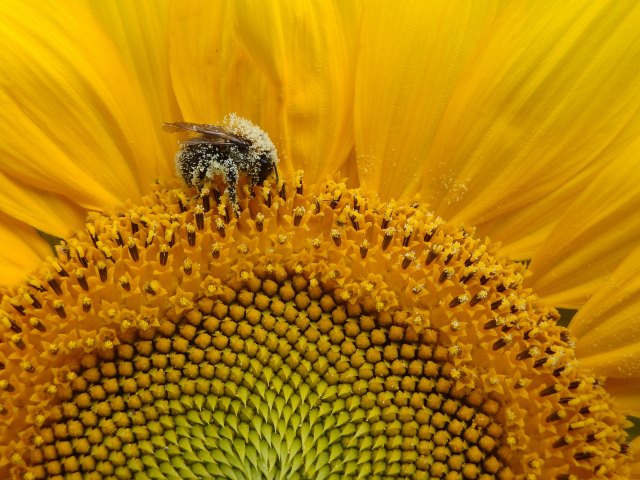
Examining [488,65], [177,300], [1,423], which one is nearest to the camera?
[1,423]

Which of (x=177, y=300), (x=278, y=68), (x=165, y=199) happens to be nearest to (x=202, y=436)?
(x=177, y=300)

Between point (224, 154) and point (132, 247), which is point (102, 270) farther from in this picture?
point (224, 154)

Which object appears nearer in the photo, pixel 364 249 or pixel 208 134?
pixel 208 134

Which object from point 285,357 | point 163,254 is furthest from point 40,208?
point 285,357

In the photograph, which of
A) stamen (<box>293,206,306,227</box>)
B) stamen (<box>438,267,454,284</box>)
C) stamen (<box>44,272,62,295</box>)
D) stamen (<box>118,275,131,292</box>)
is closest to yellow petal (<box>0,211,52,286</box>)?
stamen (<box>44,272,62,295</box>)

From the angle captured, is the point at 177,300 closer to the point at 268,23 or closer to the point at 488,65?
the point at 268,23
